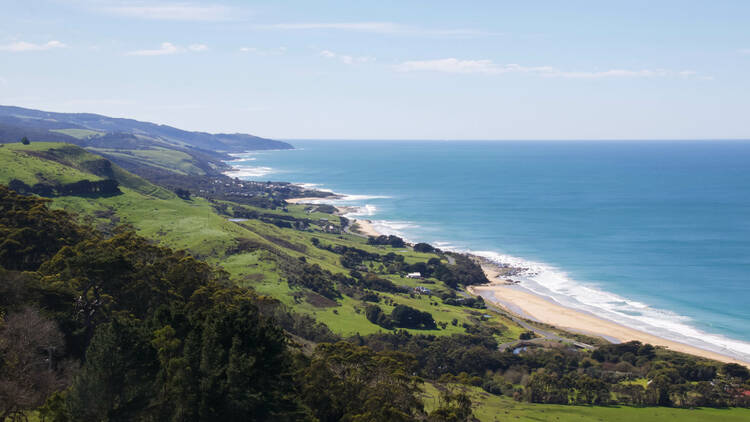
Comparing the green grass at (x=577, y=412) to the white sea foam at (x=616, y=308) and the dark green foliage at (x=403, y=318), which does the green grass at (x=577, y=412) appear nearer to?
the white sea foam at (x=616, y=308)

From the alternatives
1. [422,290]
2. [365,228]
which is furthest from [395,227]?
[422,290]

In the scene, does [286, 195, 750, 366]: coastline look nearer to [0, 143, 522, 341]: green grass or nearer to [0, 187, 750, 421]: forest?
[0, 143, 522, 341]: green grass

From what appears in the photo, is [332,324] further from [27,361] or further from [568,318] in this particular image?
[27,361]

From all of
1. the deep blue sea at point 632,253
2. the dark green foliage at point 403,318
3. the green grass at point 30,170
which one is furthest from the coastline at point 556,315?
the green grass at point 30,170

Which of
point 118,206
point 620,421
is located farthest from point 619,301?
point 118,206

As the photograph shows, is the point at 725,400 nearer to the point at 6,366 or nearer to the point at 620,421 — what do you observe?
the point at 620,421

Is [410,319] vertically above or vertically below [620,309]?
below

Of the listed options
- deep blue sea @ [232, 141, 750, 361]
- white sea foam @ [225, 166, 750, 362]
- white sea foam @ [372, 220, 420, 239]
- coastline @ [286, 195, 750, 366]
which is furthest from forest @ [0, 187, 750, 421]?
white sea foam @ [372, 220, 420, 239]
